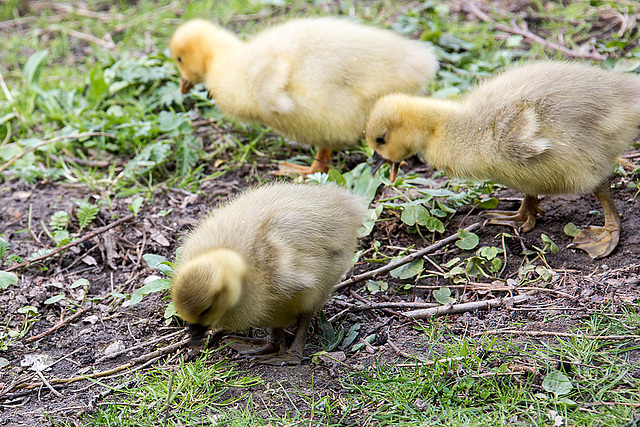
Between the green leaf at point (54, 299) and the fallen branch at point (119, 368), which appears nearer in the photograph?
the fallen branch at point (119, 368)

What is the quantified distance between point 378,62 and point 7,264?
2521mm

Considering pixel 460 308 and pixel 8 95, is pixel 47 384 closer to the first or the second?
pixel 460 308

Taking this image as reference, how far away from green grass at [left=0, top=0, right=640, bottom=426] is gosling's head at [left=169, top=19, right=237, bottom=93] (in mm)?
275

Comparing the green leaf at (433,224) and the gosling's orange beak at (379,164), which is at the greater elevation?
the gosling's orange beak at (379,164)

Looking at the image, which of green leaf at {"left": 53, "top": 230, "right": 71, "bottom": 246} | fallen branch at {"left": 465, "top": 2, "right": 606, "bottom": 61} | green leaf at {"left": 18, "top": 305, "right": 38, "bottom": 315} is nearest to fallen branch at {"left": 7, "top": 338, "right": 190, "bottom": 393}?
green leaf at {"left": 18, "top": 305, "right": 38, "bottom": 315}

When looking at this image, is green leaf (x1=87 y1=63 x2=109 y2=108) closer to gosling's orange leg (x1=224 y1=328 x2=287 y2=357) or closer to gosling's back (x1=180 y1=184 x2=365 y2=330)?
gosling's back (x1=180 y1=184 x2=365 y2=330)

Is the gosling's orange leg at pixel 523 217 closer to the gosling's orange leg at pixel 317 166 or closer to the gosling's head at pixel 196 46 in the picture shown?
the gosling's orange leg at pixel 317 166

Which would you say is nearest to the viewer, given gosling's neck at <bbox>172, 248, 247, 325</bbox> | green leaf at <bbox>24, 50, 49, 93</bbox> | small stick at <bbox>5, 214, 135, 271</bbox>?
gosling's neck at <bbox>172, 248, 247, 325</bbox>

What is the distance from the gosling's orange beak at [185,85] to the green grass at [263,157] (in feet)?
0.30

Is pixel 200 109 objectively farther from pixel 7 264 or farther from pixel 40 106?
pixel 7 264

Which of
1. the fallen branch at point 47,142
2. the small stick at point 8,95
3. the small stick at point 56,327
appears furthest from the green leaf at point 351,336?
the small stick at point 8,95

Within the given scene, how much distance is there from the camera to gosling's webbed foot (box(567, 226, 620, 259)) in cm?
337

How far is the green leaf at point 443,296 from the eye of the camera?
325cm

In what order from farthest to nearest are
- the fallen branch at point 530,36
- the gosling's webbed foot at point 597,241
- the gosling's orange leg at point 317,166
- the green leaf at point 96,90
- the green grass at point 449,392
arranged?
the green leaf at point 96,90 < the fallen branch at point 530,36 < the gosling's orange leg at point 317,166 < the gosling's webbed foot at point 597,241 < the green grass at point 449,392
